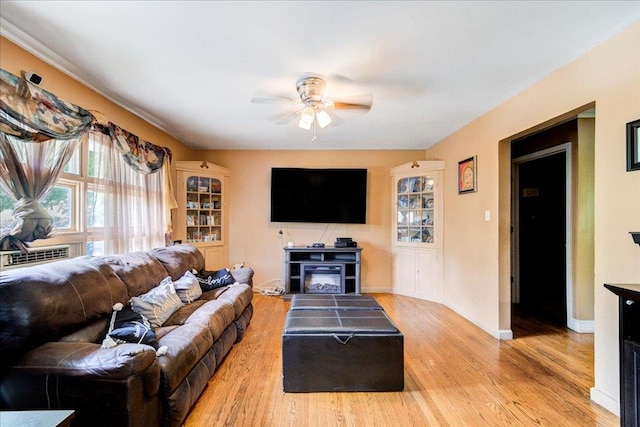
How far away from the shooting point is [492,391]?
2.06 metres

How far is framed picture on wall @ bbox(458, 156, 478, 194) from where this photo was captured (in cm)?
342

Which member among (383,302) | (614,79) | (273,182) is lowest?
(383,302)

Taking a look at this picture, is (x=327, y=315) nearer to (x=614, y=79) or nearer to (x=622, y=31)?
(x=614, y=79)

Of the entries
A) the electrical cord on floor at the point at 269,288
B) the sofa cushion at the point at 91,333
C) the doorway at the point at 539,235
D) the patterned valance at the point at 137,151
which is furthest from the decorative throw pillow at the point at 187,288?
the doorway at the point at 539,235

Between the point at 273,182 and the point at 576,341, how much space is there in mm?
4304

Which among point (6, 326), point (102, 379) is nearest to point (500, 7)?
point (102, 379)

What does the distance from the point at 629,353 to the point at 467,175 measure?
7.98ft

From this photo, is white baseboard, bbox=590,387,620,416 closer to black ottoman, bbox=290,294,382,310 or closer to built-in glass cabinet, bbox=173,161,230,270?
black ottoman, bbox=290,294,382,310

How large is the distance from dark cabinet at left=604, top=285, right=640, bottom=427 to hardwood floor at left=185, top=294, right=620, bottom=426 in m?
0.36

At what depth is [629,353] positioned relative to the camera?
4.95 feet

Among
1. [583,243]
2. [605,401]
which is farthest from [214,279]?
[583,243]

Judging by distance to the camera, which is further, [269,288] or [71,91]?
[269,288]

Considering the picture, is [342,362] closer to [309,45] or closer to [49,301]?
[49,301]

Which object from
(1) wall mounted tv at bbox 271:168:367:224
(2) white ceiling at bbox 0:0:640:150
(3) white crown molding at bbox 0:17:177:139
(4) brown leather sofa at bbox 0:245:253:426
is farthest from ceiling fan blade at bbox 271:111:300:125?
(4) brown leather sofa at bbox 0:245:253:426
